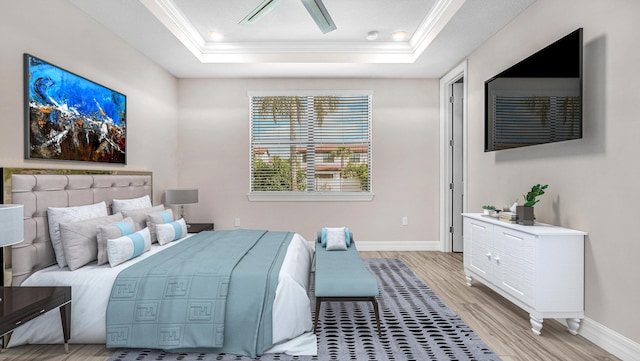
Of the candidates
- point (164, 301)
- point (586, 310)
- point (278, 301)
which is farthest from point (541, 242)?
point (164, 301)

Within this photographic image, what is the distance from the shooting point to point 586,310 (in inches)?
94.7

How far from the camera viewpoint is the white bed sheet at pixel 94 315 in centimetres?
224

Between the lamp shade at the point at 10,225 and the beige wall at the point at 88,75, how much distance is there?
779 millimetres

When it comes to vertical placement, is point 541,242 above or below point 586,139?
below

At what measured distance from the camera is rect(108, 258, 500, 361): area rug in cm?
218

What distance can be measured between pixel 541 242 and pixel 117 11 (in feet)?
13.3

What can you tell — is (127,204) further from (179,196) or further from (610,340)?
(610,340)

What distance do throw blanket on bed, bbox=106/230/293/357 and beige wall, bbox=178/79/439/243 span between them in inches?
114

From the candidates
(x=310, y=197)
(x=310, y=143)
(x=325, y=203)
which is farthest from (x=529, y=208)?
(x=310, y=143)

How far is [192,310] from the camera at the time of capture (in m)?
2.19

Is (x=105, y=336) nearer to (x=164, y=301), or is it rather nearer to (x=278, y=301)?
(x=164, y=301)

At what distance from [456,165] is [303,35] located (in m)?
2.91

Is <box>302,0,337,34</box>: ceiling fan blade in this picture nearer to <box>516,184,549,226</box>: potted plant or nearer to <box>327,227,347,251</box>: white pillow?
<box>327,227,347,251</box>: white pillow

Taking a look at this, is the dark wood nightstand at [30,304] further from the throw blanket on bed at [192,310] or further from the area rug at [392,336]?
the area rug at [392,336]
